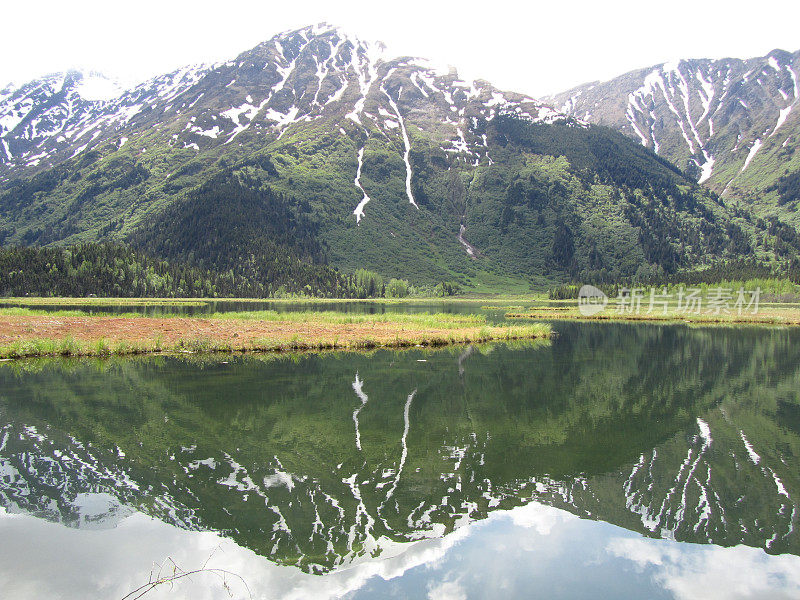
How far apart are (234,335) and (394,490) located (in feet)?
130

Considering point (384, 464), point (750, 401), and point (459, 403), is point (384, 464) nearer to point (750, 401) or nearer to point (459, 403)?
point (459, 403)

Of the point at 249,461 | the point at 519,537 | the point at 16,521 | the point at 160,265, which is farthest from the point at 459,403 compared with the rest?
the point at 160,265

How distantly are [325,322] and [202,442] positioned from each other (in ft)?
171

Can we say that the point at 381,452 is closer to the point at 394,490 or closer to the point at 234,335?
the point at 394,490

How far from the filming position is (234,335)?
51.5 m

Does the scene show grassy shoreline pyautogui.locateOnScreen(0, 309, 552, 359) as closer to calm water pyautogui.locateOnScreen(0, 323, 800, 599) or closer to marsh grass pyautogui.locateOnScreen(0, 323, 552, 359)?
marsh grass pyautogui.locateOnScreen(0, 323, 552, 359)

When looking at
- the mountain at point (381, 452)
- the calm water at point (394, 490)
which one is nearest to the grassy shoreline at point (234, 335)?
the mountain at point (381, 452)

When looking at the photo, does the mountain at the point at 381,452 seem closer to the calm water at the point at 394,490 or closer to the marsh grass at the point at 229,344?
the calm water at the point at 394,490

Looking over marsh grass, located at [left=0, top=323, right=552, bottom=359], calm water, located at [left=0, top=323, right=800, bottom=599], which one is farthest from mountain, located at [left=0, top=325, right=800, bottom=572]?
marsh grass, located at [left=0, top=323, right=552, bottom=359]

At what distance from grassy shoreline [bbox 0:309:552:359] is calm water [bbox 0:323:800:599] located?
1106 cm

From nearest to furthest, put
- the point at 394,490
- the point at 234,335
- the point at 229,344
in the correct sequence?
the point at 394,490 → the point at 229,344 → the point at 234,335

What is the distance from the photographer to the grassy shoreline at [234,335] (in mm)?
42406

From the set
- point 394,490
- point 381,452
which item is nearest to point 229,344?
point 381,452

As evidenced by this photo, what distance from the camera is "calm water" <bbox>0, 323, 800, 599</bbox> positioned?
439 inches
